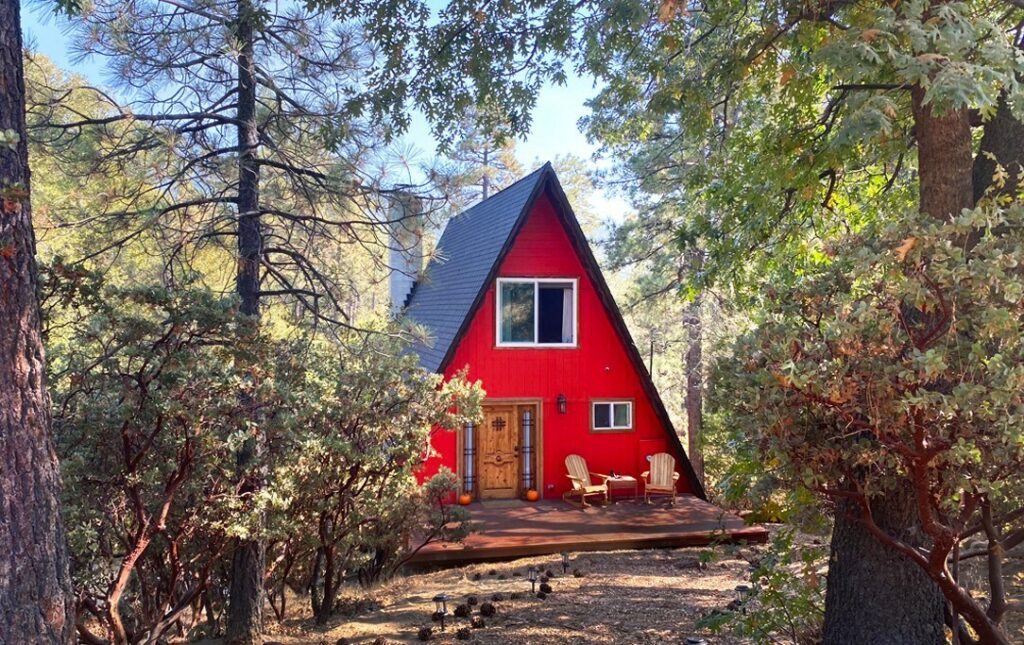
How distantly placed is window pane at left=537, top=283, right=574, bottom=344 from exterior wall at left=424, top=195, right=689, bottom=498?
0.72ft

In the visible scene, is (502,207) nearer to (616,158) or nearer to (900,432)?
(616,158)

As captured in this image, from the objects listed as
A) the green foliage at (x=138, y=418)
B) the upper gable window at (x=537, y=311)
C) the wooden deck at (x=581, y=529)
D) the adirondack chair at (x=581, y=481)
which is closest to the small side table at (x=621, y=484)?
the adirondack chair at (x=581, y=481)

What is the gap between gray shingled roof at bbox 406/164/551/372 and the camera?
40.7ft

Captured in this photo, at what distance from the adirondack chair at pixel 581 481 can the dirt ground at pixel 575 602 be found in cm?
218

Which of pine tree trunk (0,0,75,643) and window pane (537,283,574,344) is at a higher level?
window pane (537,283,574,344)

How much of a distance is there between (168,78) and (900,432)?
766 centimetres

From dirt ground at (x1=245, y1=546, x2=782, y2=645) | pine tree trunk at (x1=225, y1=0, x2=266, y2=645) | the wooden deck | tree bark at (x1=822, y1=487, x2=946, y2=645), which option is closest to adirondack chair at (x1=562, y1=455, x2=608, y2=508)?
the wooden deck

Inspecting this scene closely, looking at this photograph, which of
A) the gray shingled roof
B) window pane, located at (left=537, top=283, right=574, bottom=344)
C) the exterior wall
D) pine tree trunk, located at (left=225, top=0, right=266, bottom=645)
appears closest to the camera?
pine tree trunk, located at (left=225, top=0, right=266, bottom=645)

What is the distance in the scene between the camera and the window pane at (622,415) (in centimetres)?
1316

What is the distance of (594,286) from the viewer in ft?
42.8

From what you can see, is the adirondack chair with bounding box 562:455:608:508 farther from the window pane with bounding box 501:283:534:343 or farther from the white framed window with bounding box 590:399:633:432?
the window pane with bounding box 501:283:534:343

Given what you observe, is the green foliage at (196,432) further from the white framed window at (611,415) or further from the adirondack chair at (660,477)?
the adirondack chair at (660,477)

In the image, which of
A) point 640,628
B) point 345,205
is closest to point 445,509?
point 640,628

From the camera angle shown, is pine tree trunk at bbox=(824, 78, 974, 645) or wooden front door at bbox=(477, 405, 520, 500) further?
wooden front door at bbox=(477, 405, 520, 500)
